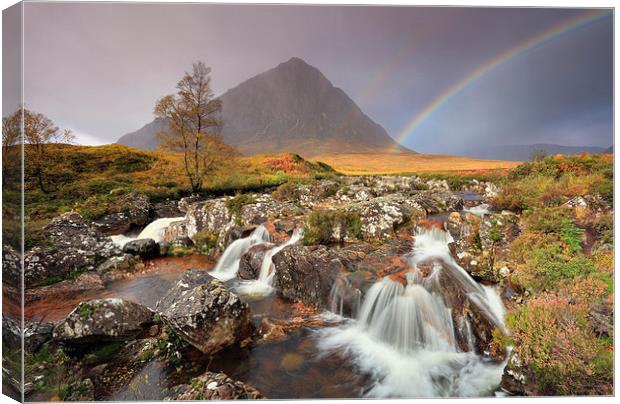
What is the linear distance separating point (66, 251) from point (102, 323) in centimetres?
178

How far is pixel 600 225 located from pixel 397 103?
122 inches

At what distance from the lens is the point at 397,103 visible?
4.13m

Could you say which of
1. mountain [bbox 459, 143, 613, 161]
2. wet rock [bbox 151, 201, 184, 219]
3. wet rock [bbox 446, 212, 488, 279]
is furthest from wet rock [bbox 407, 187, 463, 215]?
wet rock [bbox 151, 201, 184, 219]

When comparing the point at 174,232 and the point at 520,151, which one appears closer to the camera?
the point at 520,151

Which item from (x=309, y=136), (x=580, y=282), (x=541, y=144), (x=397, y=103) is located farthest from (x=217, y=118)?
(x=580, y=282)

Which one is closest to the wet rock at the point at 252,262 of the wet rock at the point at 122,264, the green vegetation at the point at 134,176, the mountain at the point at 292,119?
the green vegetation at the point at 134,176

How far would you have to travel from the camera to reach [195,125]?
434cm

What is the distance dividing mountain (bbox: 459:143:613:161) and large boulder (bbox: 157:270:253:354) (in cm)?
406

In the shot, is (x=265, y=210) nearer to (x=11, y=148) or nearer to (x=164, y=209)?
(x=164, y=209)

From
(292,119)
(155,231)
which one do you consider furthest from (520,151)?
(155,231)

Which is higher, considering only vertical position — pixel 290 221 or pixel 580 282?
pixel 290 221

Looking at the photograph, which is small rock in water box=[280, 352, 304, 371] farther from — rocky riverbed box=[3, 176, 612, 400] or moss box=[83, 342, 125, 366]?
moss box=[83, 342, 125, 366]

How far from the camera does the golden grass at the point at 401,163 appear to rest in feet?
13.4

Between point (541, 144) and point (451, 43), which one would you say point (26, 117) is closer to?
point (451, 43)
